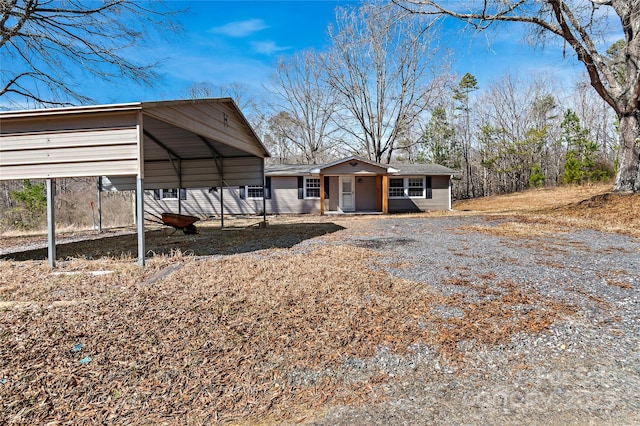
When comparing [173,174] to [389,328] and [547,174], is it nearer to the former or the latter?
[389,328]

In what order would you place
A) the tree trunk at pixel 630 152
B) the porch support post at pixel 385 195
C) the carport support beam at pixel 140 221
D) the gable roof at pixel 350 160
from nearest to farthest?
the carport support beam at pixel 140 221
the tree trunk at pixel 630 152
the gable roof at pixel 350 160
the porch support post at pixel 385 195

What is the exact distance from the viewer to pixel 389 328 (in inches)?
113

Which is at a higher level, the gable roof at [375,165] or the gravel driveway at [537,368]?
the gable roof at [375,165]

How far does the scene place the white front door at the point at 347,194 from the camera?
1805cm

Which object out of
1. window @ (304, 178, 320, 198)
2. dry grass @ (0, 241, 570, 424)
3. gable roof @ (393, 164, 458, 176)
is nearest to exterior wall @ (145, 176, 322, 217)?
window @ (304, 178, 320, 198)

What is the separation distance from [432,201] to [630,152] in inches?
338

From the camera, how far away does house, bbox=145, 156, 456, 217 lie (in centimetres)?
1789

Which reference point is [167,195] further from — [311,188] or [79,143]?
[79,143]

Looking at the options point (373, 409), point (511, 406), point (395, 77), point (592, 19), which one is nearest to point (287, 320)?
point (373, 409)

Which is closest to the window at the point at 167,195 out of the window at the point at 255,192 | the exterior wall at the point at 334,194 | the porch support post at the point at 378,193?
the window at the point at 255,192

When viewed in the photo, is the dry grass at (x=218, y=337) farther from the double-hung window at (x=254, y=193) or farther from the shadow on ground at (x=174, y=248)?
the double-hung window at (x=254, y=193)

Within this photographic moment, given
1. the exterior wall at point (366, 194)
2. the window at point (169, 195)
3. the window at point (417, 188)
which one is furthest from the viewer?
the window at point (417, 188)

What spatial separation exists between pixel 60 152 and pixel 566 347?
6661 mm

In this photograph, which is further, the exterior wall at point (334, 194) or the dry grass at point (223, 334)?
the exterior wall at point (334, 194)
